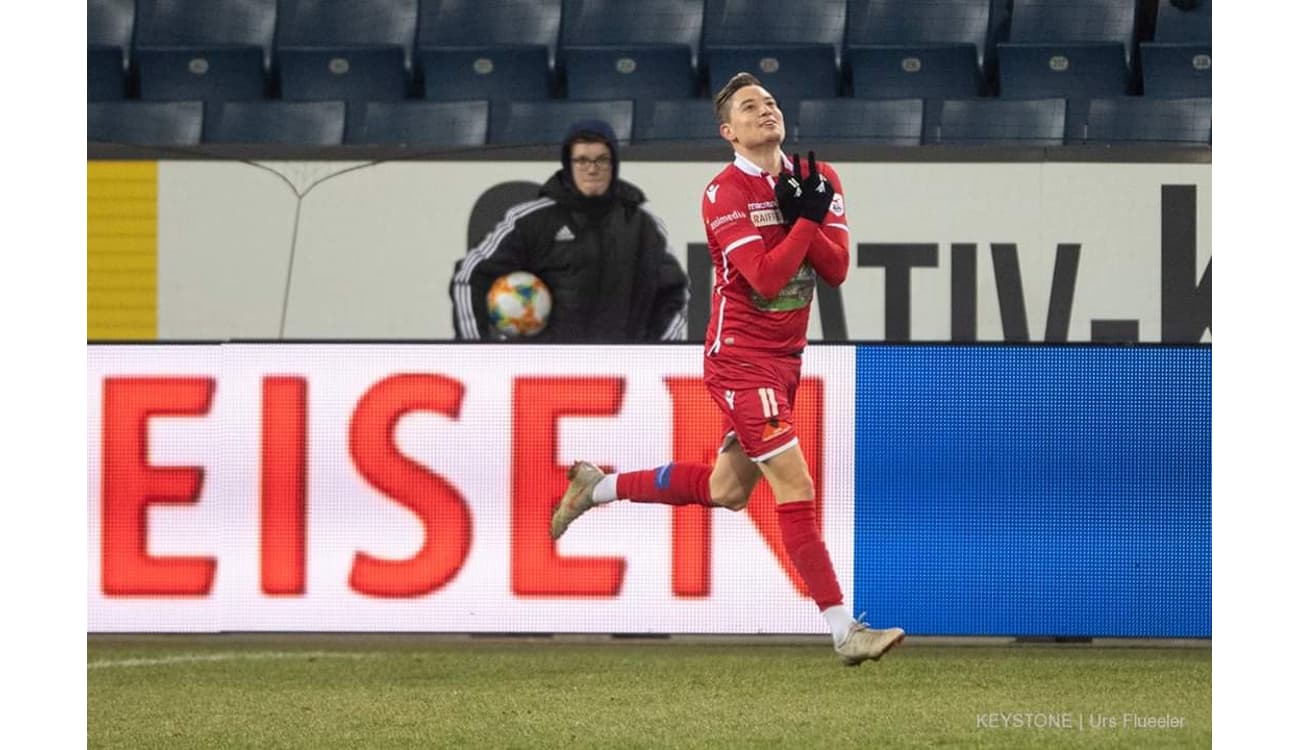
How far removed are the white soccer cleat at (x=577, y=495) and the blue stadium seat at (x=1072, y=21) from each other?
4.49m

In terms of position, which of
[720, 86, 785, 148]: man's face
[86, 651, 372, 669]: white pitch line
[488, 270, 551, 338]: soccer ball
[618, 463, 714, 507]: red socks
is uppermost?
[720, 86, 785, 148]: man's face

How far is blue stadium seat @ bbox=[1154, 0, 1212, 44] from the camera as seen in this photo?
10.1 m

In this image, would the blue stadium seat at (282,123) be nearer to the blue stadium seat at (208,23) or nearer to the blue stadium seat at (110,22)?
the blue stadium seat at (208,23)

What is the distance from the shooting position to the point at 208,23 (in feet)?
36.0

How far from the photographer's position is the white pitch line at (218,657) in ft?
24.8

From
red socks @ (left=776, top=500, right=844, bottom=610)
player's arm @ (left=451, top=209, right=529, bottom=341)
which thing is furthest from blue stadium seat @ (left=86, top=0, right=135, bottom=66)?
red socks @ (left=776, top=500, right=844, bottom=610)

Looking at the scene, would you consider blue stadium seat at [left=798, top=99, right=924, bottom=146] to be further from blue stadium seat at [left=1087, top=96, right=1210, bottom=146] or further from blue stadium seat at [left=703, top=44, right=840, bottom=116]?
blue stadium seat at [left=1087, top=96, right=1210, bottom=146]

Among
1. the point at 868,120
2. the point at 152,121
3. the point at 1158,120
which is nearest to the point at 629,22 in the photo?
the point at 868,120

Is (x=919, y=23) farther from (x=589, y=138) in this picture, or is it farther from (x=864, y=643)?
(x=864, y=643)

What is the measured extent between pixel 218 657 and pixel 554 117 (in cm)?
324

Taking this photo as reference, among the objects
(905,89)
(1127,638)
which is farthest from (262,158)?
(1127,638)

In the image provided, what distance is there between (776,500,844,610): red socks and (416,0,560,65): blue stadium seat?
5.39 meters

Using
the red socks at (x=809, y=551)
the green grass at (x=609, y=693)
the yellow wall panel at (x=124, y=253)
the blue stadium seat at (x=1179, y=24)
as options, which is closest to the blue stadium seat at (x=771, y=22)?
the blue stadium seat at (x=1179, y=24)
